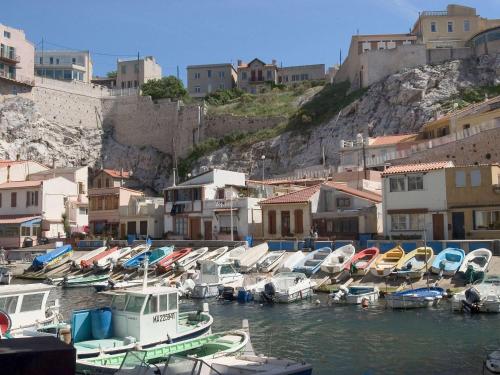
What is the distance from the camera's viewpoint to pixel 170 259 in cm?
3997

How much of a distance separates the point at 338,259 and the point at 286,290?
21.8 feet

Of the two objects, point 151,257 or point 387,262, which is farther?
point 151,257

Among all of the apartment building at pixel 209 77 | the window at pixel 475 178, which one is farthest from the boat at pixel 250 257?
the apartment building at pixel 209 77

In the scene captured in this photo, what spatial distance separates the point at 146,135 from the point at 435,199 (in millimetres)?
55598

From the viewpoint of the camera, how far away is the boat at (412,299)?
25172 millimetres

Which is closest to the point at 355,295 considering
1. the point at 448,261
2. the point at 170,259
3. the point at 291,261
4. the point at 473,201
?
the point at 448,261

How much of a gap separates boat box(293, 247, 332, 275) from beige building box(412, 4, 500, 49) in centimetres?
5178

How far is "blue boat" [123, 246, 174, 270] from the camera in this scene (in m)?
40.6

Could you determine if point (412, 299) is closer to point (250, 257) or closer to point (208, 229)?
point (250, 257)

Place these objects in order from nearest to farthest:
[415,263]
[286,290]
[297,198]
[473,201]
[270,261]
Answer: [286,290] → [415,263] → [473,201] → [270,261] → [297,198]

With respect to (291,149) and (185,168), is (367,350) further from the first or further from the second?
(185,168)

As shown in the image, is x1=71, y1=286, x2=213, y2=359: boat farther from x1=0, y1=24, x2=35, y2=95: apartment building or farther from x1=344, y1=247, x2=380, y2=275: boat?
x1=0, y1=24, x2=35, y2=95: apartment building

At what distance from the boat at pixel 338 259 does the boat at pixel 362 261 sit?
13.3 inches

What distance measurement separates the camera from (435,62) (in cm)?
7369
